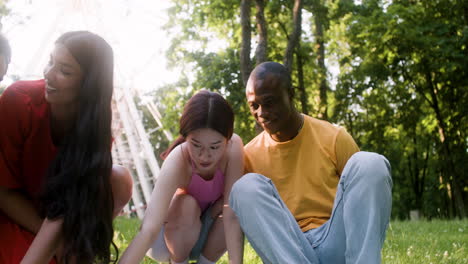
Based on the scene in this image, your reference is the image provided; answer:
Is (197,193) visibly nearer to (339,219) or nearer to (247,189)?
(247,189)

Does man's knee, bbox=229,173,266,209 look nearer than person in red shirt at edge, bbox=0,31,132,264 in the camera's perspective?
No

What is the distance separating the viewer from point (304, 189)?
2.87 metres

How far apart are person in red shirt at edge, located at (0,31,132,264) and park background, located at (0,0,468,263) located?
7.19m

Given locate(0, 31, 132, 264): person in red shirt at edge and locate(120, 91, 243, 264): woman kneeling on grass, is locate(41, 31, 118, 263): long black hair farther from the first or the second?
locate(120, 91, 243, 264): woman kneeling on grass

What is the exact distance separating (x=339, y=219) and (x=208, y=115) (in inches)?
32.4

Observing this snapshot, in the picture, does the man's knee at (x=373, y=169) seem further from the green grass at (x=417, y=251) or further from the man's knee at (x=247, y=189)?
the green grass at (x=417, y=251)

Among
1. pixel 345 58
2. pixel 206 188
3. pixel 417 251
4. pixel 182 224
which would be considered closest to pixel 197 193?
pixel 206 188

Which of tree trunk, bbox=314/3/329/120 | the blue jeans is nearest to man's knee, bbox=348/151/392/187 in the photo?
the blue jeans

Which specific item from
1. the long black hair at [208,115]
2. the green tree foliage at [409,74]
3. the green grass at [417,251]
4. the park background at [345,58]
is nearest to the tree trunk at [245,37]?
the park background at [345,58]

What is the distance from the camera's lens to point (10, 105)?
236cm

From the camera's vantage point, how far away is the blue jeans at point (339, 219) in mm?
2332

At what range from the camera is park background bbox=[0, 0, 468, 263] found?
12.2 metres

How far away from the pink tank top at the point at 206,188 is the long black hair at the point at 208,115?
1.02 feet

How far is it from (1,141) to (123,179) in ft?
1.96
